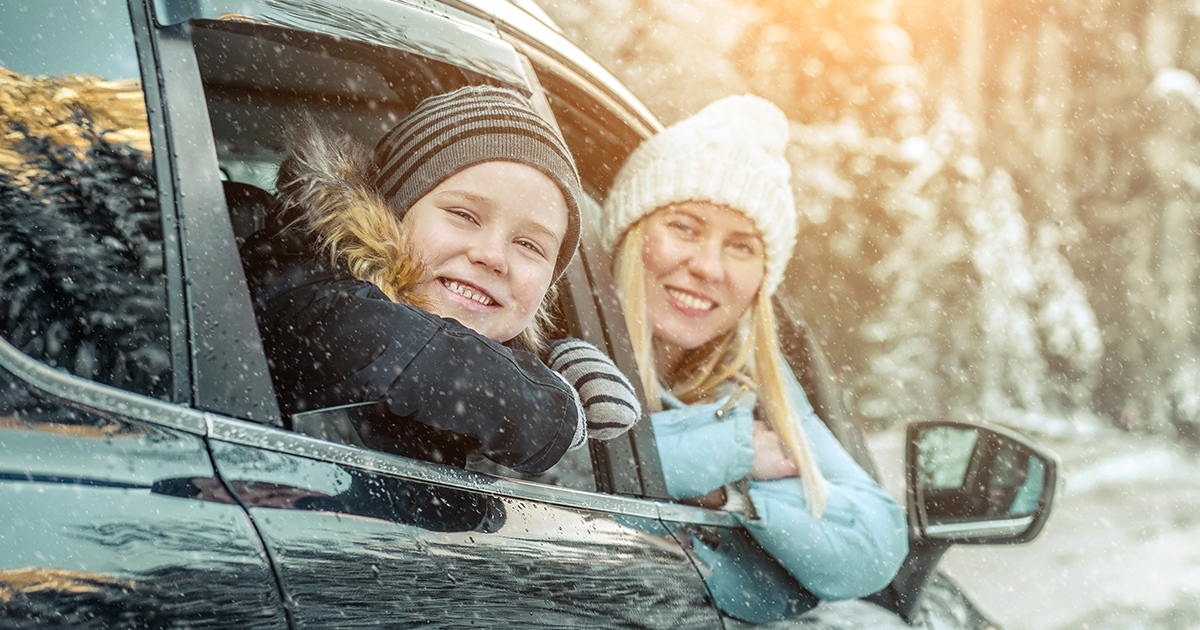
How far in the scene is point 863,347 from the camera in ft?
35.7

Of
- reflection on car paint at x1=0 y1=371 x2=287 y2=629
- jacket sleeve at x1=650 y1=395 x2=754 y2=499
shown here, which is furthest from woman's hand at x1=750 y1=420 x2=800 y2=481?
reflection on car paint at x1=0 y1=371 x2=287 y2=629

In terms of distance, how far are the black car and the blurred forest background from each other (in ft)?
25.3

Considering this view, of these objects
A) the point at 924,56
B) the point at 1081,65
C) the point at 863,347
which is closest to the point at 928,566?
the point at 863,347

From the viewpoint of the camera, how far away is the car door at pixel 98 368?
800 mm

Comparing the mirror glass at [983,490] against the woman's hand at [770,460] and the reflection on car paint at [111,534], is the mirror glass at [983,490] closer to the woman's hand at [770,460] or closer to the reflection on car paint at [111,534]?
the woman's hand at [770,460]

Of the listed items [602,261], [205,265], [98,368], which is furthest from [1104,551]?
[98,368]

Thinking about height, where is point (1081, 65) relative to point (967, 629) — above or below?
above

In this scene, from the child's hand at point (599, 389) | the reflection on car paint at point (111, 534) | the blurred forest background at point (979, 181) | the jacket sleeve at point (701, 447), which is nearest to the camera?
the reflection on car paint at point (111, 534)

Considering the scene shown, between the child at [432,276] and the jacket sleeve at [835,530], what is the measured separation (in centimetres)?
45

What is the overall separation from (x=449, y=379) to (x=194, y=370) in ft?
1.11

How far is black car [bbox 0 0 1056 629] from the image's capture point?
0.84 meters

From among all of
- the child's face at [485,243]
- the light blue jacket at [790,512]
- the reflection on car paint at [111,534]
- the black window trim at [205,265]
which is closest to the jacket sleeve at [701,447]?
the light blue jacket at [790,512]

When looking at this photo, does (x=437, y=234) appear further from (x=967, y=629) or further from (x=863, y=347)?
(x=863, y=347)

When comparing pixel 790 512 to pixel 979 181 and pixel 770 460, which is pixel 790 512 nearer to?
pixel 770 460
